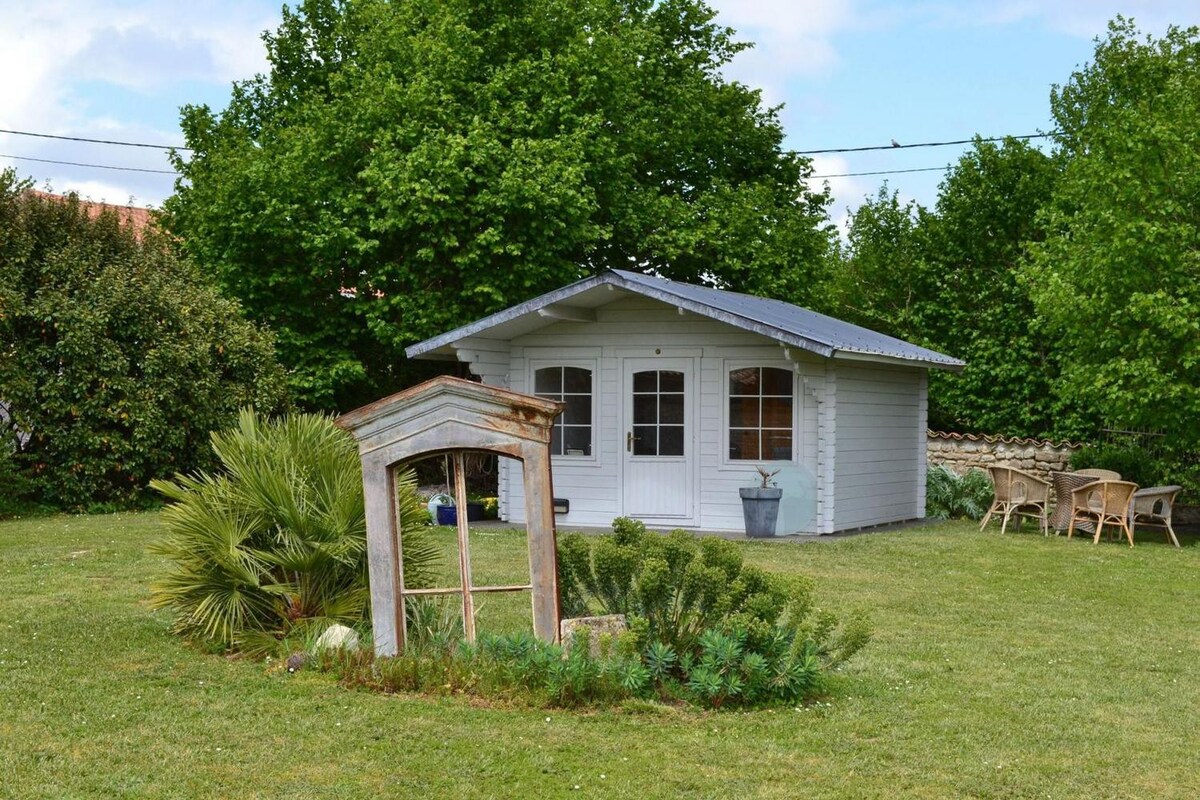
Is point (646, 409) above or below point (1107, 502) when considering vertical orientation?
above

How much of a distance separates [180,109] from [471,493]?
10.3 metres

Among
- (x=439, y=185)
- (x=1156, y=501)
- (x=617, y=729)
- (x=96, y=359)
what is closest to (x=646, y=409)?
(x=439, y=185)

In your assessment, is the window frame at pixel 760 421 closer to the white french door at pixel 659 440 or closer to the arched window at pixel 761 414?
the arched window at pixel 761 414

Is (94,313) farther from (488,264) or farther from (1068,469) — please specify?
(1068,469)

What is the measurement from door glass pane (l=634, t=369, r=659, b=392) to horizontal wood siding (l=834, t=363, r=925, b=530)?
222 cm

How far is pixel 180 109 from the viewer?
986 inches

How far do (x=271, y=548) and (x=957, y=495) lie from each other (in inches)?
542

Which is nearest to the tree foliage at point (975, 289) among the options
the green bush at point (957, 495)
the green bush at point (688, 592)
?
the green bush at point (957, 495)

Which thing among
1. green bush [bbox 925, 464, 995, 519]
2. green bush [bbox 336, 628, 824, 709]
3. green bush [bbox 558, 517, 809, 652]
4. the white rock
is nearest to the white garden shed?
green bush [bbox 925, 464, 995, 519]

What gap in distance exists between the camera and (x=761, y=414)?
634 inches

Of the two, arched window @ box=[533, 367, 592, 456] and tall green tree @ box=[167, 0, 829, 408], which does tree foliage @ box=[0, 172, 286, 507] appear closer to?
tall green tree @ box=[167, 0, 829, 408]

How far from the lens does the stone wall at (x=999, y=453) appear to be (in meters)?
21.1

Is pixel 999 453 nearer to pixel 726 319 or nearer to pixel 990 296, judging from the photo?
pixel 990 296

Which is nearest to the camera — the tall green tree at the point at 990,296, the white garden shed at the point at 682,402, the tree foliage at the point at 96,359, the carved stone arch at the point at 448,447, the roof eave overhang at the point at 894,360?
the carved stone arch at the point at 448,447
